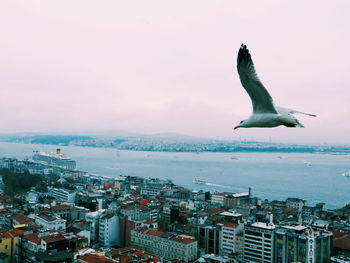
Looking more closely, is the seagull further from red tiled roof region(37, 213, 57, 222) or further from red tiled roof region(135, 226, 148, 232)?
red tiled roof region(37, 213, 57, 222)

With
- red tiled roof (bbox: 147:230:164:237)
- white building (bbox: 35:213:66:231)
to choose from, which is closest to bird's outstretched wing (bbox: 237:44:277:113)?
red tiled roof (bbox: 147:230:164:237)

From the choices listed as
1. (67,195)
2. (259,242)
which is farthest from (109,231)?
(67,195)

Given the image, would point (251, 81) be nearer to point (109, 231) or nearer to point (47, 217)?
point (109, 231)

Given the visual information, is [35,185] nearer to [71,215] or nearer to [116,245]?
[71,215]

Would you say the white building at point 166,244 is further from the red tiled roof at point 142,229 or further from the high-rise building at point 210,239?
the high-rise building at point 210,239

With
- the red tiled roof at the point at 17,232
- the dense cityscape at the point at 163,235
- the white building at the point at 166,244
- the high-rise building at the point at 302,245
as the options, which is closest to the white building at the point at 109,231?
the dense cityscape at the point at 163,235

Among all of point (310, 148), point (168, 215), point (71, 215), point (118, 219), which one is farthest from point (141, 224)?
point (310, 148)
